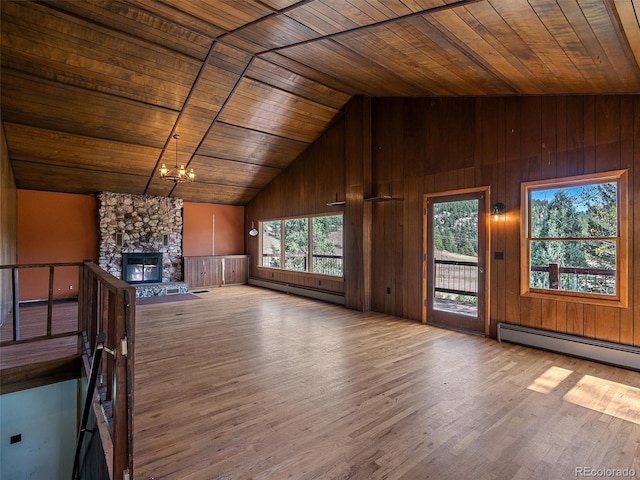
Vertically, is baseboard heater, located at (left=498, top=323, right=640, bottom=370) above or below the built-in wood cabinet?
below

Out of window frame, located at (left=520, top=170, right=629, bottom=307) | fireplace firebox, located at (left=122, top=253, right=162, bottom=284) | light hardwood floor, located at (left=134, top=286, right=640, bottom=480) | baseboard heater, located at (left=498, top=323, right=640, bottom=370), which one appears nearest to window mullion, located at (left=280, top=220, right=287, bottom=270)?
fireplace firebox, located at (left=122, top=253, right=162, bottom=284)

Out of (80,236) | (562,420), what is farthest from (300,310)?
(80,236)

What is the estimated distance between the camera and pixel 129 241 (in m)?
8.62

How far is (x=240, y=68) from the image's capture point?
18.3ft

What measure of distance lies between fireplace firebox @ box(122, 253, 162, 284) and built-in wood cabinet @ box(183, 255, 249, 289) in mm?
756

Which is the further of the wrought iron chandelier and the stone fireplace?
the stone fireplace

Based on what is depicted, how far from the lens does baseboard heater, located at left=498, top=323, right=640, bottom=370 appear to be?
139 inches

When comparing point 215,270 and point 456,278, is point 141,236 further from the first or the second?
point 456,278

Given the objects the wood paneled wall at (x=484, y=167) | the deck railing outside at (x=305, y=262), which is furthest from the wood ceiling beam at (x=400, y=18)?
the deck railing outside at (x=305, y=262)

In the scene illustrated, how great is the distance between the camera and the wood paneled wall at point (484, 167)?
12.0 ft

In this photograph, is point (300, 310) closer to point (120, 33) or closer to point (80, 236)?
point (120, 33)

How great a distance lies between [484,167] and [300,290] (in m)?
5.23

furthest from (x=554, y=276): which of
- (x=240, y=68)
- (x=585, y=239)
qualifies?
(x=240, y=68)

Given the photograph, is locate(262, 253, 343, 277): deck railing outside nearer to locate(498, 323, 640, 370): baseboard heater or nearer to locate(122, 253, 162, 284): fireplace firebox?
locate(122, 253, 162, 284): fireplace firebox
